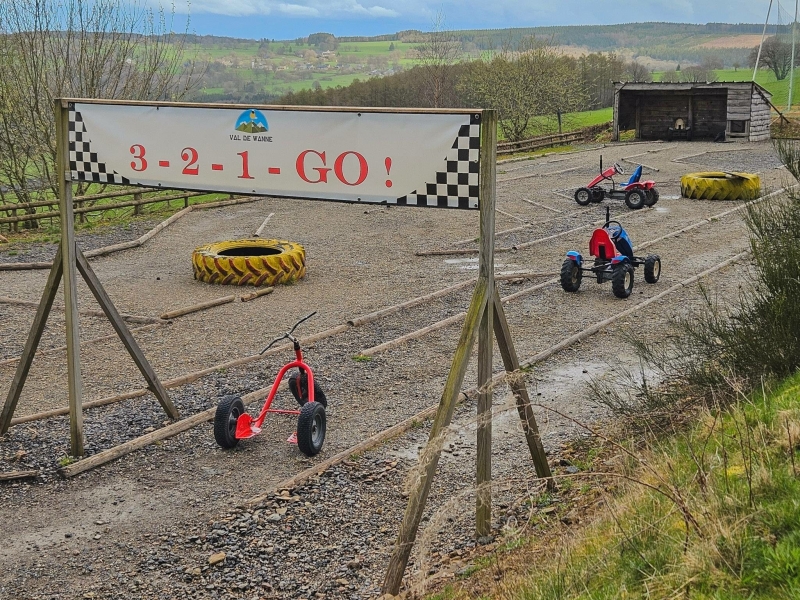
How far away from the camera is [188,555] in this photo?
6.32 metres

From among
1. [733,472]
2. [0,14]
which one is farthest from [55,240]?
[733,472]

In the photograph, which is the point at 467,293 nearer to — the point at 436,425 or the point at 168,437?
the point at 168,437

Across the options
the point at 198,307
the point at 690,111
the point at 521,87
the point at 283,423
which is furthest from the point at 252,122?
the point at 521,87

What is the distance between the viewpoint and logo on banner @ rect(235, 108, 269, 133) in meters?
6.91

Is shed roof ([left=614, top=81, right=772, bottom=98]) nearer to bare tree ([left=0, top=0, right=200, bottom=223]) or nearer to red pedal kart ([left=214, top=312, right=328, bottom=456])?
bare tree ([left=0, top=0, right=200, bottom=223])

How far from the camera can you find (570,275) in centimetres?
1424

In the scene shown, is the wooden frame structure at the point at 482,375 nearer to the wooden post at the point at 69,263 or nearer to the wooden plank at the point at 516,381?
the wooden plank at the point at 516,381

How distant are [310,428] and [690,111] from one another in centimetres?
4047

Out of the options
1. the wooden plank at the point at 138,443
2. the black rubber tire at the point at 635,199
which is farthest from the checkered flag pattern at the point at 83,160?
the black rubber tire at the point at 635,199

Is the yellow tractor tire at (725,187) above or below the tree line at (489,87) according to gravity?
below

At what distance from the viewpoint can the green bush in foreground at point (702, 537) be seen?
379cm

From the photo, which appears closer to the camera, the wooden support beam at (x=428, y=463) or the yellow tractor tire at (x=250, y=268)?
the wooden support beam at (x=428, y=463)

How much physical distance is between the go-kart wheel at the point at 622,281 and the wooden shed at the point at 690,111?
30182 millimetres

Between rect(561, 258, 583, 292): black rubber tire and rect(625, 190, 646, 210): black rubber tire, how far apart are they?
31.1 feet
